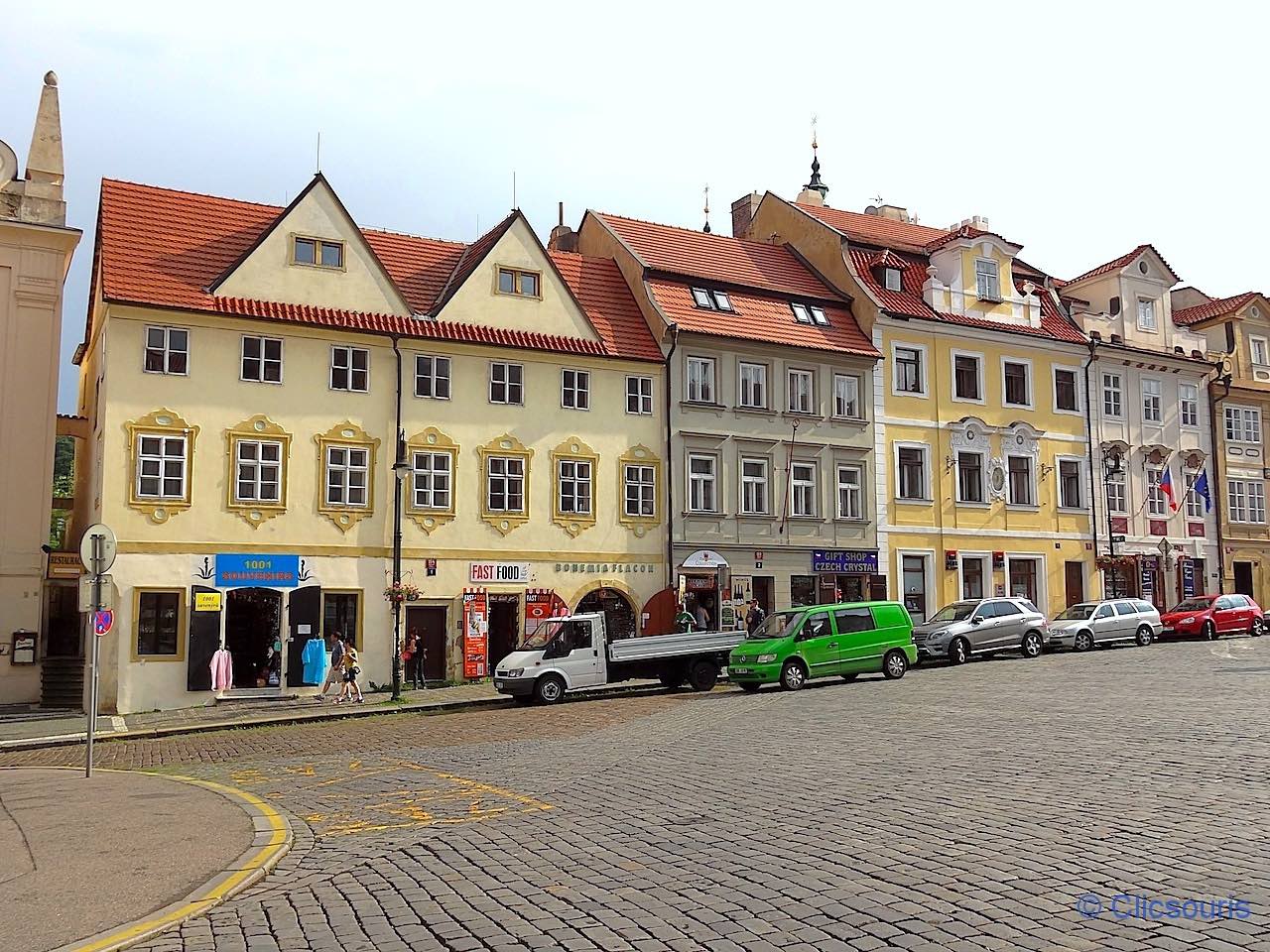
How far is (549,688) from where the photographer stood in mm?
27344

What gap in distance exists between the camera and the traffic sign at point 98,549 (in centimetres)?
1620

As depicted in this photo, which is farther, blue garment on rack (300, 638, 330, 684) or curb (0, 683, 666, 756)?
blue garment on rack (300, 638, 330, 684)

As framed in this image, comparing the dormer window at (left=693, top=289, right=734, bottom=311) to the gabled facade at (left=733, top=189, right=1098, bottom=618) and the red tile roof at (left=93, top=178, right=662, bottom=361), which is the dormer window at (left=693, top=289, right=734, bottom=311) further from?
the gabled facade at (left=733, top=189, right=1098, bottom=618)

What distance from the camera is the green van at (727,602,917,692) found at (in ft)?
89.4

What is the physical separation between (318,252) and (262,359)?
11.7ft

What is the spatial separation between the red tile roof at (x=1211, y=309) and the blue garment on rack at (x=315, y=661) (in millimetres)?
38049

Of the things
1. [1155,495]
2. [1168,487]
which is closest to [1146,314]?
[1168,487]

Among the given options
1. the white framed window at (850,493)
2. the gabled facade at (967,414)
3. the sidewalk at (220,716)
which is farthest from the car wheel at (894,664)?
the gabled facade at (967,414)

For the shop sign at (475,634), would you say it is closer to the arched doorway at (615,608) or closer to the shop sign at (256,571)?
the arched doorway at (615,608)

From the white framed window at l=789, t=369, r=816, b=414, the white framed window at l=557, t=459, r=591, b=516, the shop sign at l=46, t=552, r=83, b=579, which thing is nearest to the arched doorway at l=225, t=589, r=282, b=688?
the shop sign at l=46, t=552, r=83, b=579

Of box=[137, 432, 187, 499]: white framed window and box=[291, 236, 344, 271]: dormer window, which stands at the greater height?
box=[291, 236, 344, 271]: dormer window

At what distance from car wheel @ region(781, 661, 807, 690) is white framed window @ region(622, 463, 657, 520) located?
1008cm

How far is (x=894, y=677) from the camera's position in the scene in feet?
95.6

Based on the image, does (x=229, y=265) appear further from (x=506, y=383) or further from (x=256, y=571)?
(x=256, y=571)
